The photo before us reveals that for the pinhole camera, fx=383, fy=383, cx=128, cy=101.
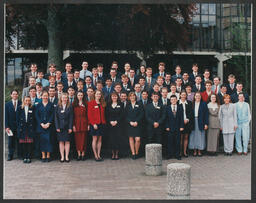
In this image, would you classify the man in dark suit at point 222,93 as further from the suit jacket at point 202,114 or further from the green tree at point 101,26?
the green tree at point 101,26

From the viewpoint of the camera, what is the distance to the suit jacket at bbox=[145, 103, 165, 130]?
34.8 ft

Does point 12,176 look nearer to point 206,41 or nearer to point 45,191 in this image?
point 45,191

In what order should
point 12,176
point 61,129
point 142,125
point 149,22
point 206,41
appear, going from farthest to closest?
1. point 206,41
2. point 149,22
3. point 142,125
4. point 61,129
5. point 12,176

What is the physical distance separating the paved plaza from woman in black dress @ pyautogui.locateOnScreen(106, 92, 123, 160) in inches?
18.2

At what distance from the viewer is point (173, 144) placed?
10758 millimetres

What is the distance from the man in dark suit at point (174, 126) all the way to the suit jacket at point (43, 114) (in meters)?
3.22

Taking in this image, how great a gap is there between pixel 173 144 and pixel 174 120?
678 mm

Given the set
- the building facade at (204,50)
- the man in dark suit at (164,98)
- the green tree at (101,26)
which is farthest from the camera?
the building facade at (204,50)

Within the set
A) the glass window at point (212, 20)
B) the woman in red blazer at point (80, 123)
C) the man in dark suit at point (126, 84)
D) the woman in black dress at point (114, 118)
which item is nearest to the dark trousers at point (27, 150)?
the woman in red blazer at point (80, 123)

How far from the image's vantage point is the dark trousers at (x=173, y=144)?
1067 cm

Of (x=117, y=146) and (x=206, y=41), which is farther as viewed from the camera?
(x=206, y=41)

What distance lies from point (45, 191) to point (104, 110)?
3.72 metres

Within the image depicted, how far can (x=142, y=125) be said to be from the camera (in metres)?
10.9

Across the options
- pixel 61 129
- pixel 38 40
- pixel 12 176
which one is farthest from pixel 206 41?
pixel 12 176
